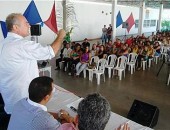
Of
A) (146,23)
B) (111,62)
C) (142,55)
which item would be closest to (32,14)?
(111,62)

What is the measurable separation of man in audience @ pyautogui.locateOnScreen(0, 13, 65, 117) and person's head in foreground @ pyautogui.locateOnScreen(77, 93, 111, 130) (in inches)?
28.2

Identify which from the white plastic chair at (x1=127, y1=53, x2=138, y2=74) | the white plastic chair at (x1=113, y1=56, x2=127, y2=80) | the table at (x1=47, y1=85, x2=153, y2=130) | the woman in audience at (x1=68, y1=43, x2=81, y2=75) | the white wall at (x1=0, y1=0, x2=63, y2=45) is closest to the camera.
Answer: the table at (x1=47, y1=85, x2=153, y2=130)

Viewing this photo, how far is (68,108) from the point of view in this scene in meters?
2.29

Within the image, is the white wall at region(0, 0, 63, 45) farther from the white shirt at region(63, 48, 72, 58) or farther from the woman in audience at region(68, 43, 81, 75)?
the woman in audience at region(68, 43, 81, 75)

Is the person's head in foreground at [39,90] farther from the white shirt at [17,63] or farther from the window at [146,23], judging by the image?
the window at [146,23]

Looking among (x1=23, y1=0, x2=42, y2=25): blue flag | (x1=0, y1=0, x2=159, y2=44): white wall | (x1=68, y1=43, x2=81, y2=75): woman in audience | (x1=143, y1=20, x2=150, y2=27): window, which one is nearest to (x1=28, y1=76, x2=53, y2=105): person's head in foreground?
(x1=68, y1=43, x2=81, y2=75): woman in audience

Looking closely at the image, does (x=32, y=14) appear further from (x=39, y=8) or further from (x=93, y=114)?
(x=93, y=114)

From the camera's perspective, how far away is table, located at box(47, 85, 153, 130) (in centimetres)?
201

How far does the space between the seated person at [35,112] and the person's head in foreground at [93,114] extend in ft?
1.32

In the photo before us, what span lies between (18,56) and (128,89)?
14.1 feet

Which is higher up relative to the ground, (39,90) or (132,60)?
(39,90)

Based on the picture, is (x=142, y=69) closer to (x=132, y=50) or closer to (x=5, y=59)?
(x=132, y=50)

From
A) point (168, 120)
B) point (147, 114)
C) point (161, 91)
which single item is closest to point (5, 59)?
point (147, 114)

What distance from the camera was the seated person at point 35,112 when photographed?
139cm
